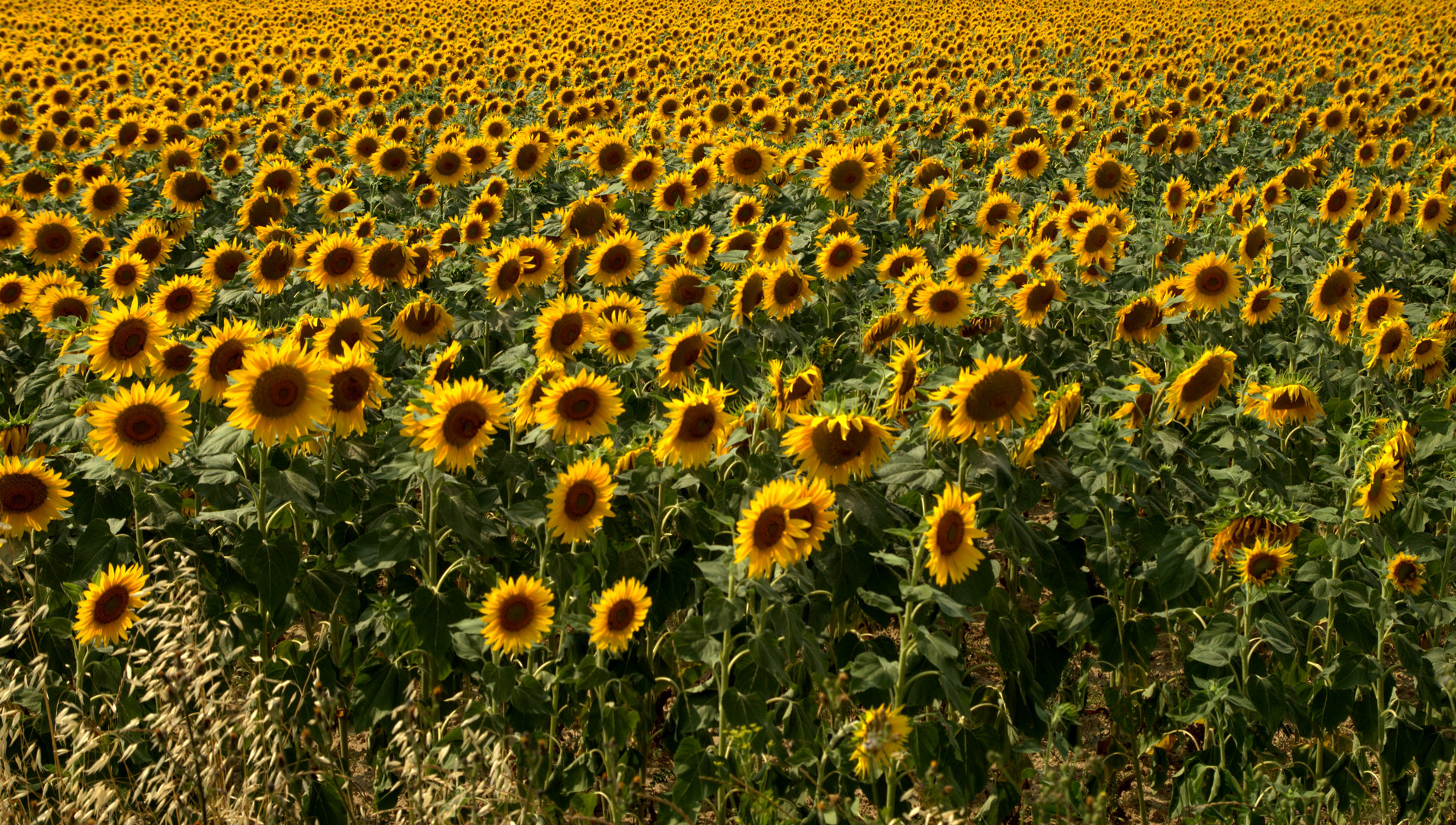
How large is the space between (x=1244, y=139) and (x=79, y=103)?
44.4 feet

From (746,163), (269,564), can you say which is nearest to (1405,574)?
(269,564)

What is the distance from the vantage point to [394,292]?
20.4 ft

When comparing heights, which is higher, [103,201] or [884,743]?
[884,743]

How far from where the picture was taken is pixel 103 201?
815 centimetres

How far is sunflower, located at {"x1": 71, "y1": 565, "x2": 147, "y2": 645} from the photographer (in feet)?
11.4

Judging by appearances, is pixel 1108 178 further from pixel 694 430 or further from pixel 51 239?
pixel 51 239

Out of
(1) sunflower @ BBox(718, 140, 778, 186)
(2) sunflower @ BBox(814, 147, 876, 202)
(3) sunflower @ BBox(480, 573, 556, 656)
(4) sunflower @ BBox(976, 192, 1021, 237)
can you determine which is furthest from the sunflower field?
(1) sunflower @ BBox(718, 140, 778, 186)

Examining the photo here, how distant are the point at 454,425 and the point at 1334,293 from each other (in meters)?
4.77

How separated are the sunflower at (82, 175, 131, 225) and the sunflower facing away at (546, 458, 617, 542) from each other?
647 centimetres

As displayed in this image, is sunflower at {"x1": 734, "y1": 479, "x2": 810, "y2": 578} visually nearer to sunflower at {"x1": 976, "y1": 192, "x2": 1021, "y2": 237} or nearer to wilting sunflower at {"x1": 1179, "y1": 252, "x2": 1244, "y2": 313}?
wilting sunflower at {"x1": 1179, "y1": 252, "x2": 1244, "y2": 313}

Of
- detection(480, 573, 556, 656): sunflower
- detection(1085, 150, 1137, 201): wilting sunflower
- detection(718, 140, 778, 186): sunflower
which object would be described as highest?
detection(480, 573, 556, 656): sunflower

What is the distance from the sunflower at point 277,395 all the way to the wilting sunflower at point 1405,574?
345 centimetres

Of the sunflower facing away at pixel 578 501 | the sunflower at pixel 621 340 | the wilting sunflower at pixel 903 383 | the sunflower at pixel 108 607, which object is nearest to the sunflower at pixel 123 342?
the sunflower at pixel 108 607

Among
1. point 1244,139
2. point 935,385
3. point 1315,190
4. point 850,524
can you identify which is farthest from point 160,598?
point 1244,139
